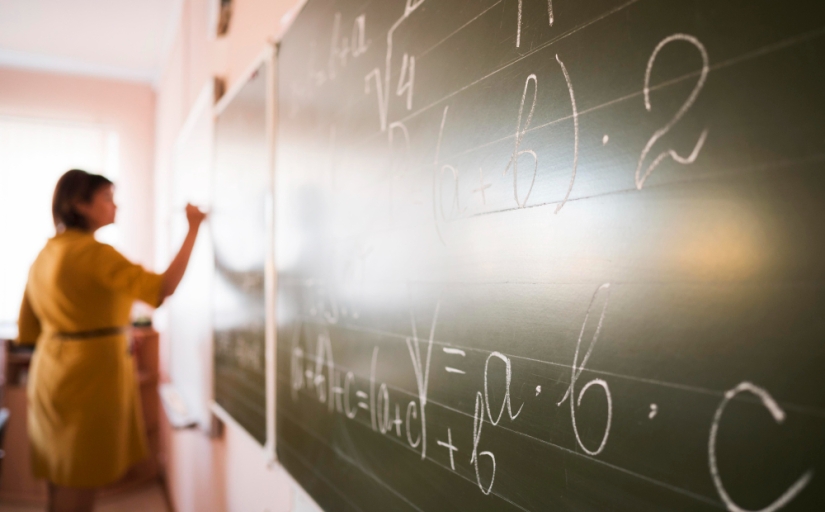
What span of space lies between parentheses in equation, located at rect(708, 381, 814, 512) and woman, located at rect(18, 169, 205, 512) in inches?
66.0

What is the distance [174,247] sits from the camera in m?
2.69

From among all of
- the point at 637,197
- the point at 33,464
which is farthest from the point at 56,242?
the point at 637,197

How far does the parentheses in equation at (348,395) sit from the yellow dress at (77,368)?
1.15 meters

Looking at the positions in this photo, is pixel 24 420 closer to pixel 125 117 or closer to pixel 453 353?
pixel 125 117

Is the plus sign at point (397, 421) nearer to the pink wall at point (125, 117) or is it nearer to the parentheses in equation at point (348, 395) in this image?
the parentheses in equation at point (348, 395)

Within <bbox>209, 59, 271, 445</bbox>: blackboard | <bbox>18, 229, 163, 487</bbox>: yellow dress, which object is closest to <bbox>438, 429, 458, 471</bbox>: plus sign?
<bbox>209, 59, 271, 445</bbox>: blackboard

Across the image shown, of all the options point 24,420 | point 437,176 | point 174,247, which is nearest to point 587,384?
point 437,176

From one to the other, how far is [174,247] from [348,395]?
83.5 inches

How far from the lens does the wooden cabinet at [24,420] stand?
304 cm

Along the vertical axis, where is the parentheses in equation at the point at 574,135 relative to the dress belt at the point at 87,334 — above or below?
above

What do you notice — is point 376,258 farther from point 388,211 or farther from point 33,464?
point 33,464

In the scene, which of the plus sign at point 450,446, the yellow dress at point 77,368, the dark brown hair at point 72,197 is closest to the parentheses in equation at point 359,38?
the plus sign at point 450,446

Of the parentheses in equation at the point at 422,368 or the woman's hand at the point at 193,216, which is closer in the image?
the parentheses in equation at the point at 422,368

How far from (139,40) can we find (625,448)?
4.09 m
